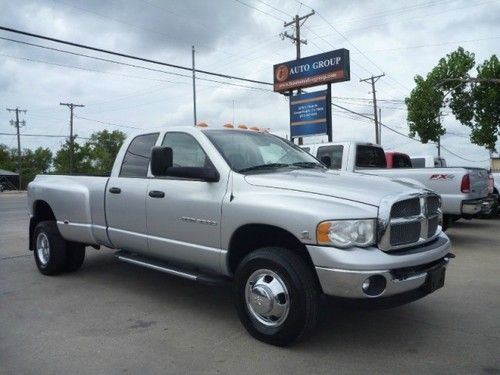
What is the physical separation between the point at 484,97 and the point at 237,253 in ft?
102

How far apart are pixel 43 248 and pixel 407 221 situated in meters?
5.03

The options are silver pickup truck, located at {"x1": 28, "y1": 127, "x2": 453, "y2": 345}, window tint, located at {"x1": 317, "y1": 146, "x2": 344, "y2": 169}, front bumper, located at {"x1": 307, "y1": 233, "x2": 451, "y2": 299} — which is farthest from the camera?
window tint, located at {"x1": 317, "y1": 146, "x2": 344, "y2": 169}

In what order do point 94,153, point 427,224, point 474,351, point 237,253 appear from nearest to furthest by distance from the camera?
point 474,351 → point 427,224 → point 237,253 → point 94,153

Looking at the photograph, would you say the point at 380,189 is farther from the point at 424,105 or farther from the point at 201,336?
the point at 424,105

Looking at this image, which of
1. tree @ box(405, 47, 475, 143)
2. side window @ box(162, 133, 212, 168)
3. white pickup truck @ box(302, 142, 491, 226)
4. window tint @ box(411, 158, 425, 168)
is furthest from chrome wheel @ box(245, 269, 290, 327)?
tree @ box(405, 47, 475, 143)

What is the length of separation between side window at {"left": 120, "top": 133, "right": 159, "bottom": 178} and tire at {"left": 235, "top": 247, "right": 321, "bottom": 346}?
1900 mm

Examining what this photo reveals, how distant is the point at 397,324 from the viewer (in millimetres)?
4430

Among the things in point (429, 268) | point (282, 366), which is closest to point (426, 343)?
point (429, 268)

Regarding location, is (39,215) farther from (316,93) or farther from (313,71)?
(313,71)

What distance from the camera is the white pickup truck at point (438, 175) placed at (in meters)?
8.41

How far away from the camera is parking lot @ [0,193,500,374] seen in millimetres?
3562

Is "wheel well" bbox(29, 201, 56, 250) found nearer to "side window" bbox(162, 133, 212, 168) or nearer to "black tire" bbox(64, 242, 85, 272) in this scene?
"black tire" bbox(64, 242, 85, 272)

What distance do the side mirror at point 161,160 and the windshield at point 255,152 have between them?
0.51m

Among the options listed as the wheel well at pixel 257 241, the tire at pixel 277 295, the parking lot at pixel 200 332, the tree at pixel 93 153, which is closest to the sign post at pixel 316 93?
the parking lot at pixel 200 332
